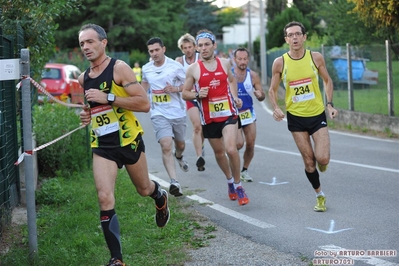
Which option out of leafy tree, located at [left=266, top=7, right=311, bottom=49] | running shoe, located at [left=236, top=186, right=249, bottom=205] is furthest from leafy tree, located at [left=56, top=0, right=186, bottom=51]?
running shoe, located at [left=236, top=186, right=249, bottom=205]

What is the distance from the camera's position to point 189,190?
429 inches

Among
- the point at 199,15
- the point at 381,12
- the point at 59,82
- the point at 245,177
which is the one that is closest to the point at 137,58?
the point at 199,15

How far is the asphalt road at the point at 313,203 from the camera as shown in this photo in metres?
7.00

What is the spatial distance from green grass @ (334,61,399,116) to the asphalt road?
2.08 m

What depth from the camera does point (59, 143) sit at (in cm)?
1183

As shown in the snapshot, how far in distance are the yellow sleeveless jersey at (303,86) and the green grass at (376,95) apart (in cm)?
842

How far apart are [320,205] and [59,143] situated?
465 cm

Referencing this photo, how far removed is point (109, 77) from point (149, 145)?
1036 centimetres

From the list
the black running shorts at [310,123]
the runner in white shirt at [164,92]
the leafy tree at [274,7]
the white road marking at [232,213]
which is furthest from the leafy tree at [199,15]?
the black running shorts at [310,123]

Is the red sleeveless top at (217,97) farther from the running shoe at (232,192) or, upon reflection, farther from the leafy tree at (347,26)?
the leafy tree at (347,26)

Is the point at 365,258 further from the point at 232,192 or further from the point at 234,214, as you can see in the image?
the point at 232,192

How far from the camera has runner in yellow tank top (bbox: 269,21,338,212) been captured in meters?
9.04

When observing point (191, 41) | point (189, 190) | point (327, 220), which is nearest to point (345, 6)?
point (191, 41)

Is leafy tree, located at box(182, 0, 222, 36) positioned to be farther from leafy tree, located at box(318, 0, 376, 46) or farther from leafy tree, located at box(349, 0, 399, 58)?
leafy tree, located at box(349, 0, 399, 58)
